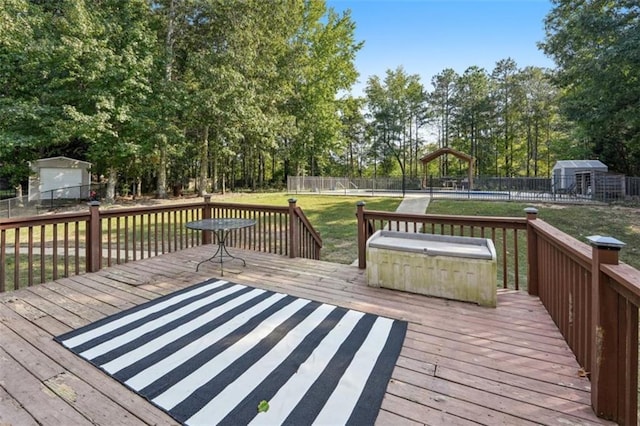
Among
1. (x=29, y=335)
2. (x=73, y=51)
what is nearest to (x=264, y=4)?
(x=73, y=51)

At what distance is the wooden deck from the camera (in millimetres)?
1613

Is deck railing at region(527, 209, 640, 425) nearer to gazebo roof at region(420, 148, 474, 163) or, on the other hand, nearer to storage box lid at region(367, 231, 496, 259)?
storage box lid at region(367, 231, 496, 259)

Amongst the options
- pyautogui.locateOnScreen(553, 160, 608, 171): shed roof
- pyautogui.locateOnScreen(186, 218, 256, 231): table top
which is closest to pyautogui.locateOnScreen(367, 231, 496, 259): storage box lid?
pyautogui.locateOnScreen(186, 218, 256, 231): table top

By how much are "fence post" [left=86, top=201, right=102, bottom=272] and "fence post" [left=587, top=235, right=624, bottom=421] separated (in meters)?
4.92

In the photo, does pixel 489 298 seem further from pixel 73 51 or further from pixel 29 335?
pixel 73 51

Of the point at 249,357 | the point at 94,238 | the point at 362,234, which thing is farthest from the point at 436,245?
the point at 94,238

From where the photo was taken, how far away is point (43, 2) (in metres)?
13.3

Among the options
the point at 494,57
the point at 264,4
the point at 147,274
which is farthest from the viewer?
the point at 494,57

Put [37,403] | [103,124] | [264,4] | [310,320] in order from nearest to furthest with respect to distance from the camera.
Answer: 1. [37,403]
2. [310,320]
3. [103,124]
4. [264,4]

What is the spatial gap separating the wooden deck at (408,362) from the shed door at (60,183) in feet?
39.4

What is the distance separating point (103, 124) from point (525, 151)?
33.4 meters

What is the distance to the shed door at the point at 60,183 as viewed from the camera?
1259 centimetres

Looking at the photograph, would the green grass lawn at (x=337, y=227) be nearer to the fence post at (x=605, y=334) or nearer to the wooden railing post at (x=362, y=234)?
the wooden railing post at (x=362, y=234)

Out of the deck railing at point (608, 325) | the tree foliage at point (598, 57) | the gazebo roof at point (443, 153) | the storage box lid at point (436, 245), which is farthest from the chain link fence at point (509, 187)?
the deck railing at point (608, 325)
